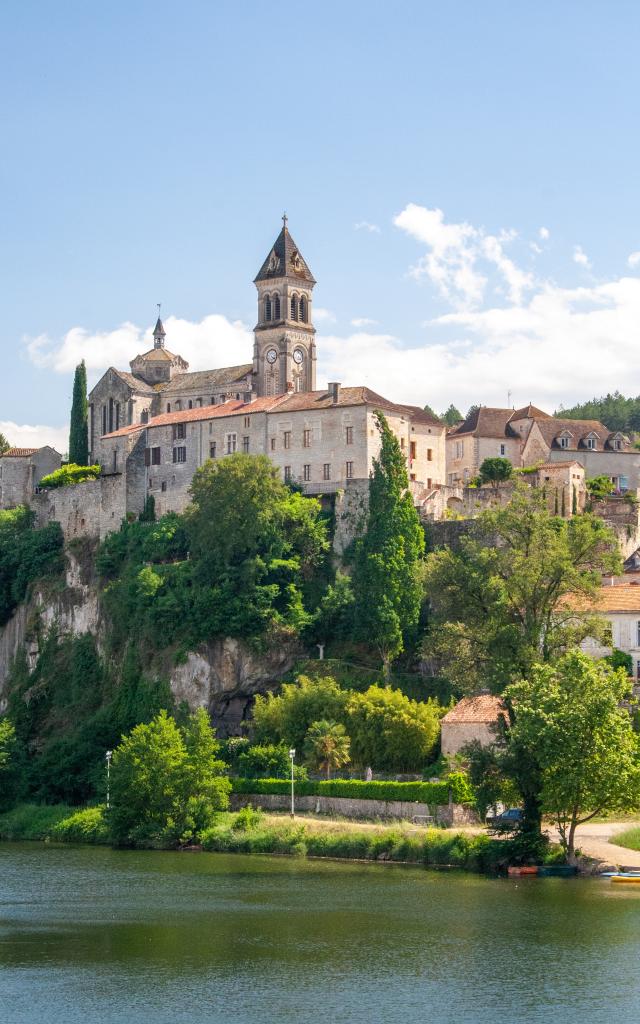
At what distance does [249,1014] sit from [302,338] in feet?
203

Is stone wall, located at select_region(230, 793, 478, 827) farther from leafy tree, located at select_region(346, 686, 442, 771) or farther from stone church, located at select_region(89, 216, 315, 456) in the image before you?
stone church, located at select_region(89, 216, 315, 456)

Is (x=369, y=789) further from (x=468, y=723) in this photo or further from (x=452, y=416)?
(x=452, y=416)

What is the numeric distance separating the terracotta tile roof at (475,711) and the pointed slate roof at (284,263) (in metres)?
38.9

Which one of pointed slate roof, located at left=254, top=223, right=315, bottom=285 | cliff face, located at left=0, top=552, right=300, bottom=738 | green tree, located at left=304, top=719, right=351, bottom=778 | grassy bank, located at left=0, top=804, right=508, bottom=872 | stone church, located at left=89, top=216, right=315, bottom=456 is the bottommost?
grassy bank, located at left=0, top=804, right=508, bottom=872

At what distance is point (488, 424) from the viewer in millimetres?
93062

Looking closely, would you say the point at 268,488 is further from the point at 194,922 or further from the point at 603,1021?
the point at 603,1021

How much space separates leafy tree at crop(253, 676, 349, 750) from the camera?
217 feet

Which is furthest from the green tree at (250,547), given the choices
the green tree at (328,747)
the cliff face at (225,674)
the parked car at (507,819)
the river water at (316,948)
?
the river water at (316,948)

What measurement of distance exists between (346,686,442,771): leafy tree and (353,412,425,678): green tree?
208 inches

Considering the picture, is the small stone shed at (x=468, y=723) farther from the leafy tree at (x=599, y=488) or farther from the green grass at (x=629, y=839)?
→ the leafy tree at (x=599, y=488)

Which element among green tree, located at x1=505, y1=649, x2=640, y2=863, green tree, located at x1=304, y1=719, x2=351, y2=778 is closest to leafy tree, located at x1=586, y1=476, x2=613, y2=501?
green tree, located at x1=304, y1=719, x2=351, y2=778

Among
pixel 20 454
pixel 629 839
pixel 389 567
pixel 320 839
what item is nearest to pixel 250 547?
pixel 389 567

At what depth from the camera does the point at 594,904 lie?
149 ft

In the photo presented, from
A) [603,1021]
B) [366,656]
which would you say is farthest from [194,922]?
[366,656]
